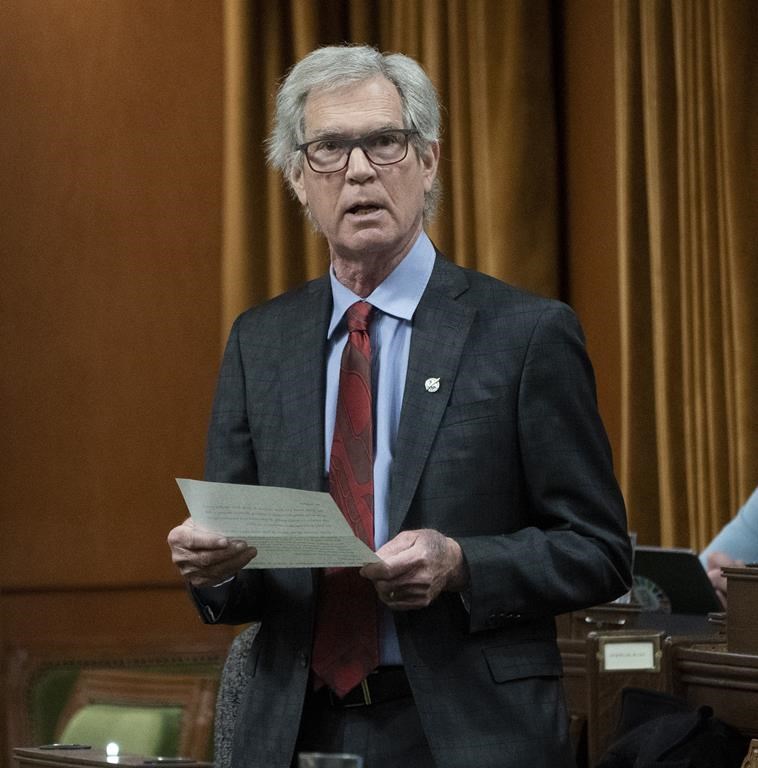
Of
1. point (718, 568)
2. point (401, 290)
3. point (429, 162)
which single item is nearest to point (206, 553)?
point (401, 290)

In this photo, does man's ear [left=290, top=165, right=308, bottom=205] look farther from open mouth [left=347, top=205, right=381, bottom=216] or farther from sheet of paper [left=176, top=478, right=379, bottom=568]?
sheet of paper [left=176, top=478, right=379, bottom=568]

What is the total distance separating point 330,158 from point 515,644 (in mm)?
765

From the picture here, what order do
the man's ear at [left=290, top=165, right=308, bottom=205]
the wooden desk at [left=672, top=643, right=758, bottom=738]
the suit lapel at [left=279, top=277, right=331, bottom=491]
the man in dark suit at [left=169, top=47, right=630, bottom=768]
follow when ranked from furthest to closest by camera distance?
1. the wooden desk at [left=672, top=643, right=758, bottom=738]
2. the man's ear at [left=290, top=165, right=308, bottom=205]
3. the suit lapel at [left=279, top=277, right=331, bottom=491]
4. the man in dark suit at [left=169, top=47, right=630, bottom=768]

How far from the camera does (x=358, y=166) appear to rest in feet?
7.09

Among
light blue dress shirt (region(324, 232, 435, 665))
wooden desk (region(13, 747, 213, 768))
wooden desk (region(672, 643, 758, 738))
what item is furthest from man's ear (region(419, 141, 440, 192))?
wooden desk (region(672, 643, 758, 738))

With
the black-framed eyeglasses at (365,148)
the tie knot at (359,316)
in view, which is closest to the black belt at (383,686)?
the tie knot at (359,316)

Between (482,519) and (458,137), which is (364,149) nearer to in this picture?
(482,519)

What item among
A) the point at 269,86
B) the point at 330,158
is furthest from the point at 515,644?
the point at 269,86

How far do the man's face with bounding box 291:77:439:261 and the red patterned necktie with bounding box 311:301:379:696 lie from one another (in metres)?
0.17

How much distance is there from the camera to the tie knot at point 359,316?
2.13 metres

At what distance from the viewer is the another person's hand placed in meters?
3.73

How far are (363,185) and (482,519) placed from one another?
517 millimetres

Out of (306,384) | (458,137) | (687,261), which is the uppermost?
(458,137)

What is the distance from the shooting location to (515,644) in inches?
79.0
